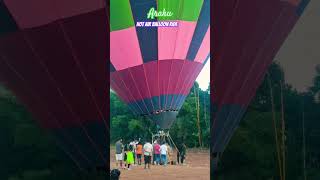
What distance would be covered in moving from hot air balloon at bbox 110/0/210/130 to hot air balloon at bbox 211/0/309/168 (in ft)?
8.37

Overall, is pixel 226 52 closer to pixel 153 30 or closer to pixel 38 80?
pixel 38 80

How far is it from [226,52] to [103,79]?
2.80ft

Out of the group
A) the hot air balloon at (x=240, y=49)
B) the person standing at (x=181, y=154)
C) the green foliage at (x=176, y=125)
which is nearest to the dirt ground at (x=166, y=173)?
the person standing at (x=181, y=154)

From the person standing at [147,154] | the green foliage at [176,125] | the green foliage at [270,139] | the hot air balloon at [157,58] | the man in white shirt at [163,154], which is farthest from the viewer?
the green foliage at [176,125]

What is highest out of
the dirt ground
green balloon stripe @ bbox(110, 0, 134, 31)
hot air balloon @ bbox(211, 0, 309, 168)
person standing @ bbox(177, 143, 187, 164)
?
green balloon stripe @ bbox(110, 0, 134, 31)

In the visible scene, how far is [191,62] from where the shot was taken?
→ 7.62 meters

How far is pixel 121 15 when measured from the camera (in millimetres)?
6770

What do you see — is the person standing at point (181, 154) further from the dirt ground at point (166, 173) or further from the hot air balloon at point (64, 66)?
the hot air balloon at point (64, 66)

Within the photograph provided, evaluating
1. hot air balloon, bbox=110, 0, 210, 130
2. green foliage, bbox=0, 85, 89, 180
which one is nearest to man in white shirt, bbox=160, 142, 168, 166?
hot air balloon, bbox=110, 0, 210, 130

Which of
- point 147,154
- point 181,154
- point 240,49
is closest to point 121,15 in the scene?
point 147,154

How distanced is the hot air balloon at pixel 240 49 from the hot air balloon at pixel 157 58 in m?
2.55

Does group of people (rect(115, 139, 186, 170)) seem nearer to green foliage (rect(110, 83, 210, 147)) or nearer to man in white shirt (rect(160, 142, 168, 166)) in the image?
man in white shirt (rect(160, 142, 168, 166))

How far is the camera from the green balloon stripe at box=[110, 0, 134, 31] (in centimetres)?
677

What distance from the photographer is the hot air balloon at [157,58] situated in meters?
6.97
